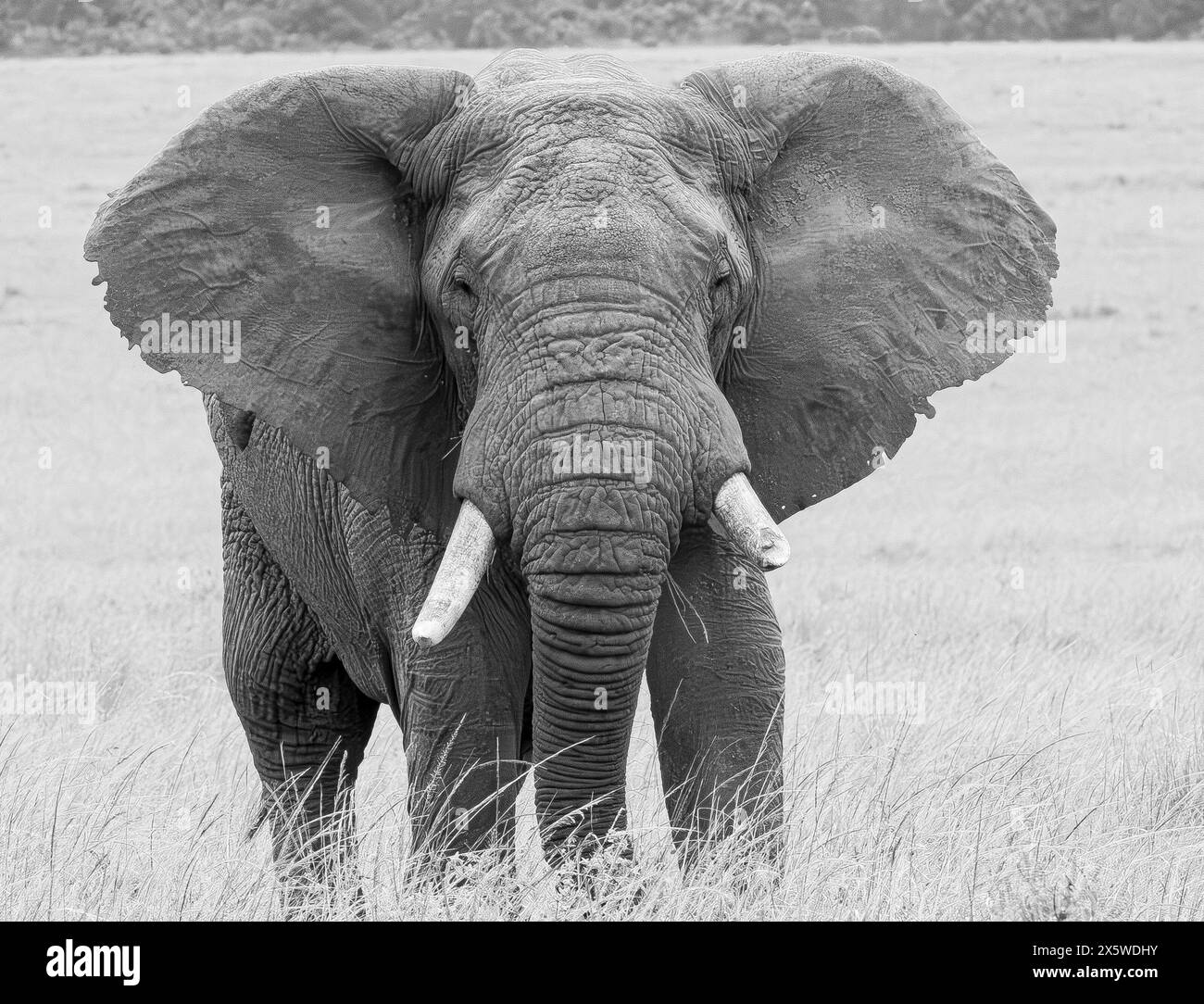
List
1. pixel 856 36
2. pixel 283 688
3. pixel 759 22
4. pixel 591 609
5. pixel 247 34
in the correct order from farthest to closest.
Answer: pixel 247 34 < pixel 759 22 < pixel 856 36 < pixel 283 688 < pixel 591 609

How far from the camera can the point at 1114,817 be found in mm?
6605

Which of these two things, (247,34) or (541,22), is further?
(247,34)

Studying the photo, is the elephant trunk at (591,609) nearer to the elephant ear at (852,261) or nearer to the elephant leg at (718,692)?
the elephant leg at (718,692)

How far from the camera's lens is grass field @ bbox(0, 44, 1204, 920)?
17.9ft

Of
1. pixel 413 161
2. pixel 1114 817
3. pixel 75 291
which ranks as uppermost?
pixel 75 291

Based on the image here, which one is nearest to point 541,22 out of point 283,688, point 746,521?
point 283,688

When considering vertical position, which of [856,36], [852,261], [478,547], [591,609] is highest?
[856,36]

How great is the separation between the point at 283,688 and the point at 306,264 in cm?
234

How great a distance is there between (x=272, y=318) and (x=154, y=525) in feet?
35.5

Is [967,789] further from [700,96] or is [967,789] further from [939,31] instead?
[939,31]

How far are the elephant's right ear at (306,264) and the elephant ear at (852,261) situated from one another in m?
0.78

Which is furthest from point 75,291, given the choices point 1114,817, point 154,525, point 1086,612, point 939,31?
point 939,31

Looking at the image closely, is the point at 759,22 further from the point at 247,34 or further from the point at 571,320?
the point at 571,320

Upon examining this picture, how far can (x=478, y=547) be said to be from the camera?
4.52 meters
